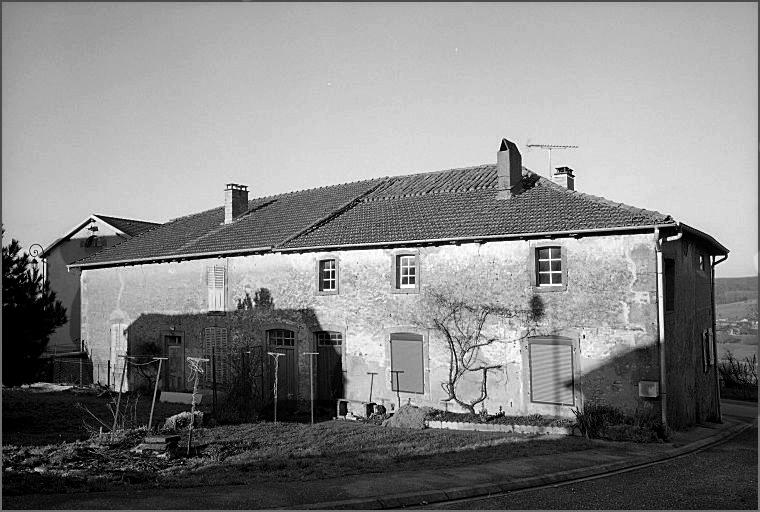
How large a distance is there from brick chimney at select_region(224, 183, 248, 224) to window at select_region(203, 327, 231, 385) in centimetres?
553

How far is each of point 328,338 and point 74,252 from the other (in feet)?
79.9

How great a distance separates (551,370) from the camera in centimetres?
1641

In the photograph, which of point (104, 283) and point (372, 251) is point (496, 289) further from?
point (104, 283)

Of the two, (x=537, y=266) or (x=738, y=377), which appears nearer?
(x=537, y=266)

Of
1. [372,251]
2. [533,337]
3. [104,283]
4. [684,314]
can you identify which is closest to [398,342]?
[372,251]

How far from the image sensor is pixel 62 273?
122 feet

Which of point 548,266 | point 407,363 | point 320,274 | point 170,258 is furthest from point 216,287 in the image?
point 548,266

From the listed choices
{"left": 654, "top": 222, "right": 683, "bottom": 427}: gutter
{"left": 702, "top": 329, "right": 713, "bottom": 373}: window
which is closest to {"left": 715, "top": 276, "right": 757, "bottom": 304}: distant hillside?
{"left": 702, "top": 329, "right": 713, "bottom": 373}: window

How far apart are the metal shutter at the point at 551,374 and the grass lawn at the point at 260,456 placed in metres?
1.77

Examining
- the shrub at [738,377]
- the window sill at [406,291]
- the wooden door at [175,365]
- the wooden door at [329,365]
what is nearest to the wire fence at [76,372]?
the wooden door at [175,365]

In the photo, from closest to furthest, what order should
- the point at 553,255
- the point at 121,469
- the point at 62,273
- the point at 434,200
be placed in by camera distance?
the point at 121,469 → the point at 553,255 → the point at 434,200 → the point at 62,273

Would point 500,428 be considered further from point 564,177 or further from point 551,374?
point 564,177

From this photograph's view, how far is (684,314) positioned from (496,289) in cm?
506

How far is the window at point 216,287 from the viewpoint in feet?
73.6
